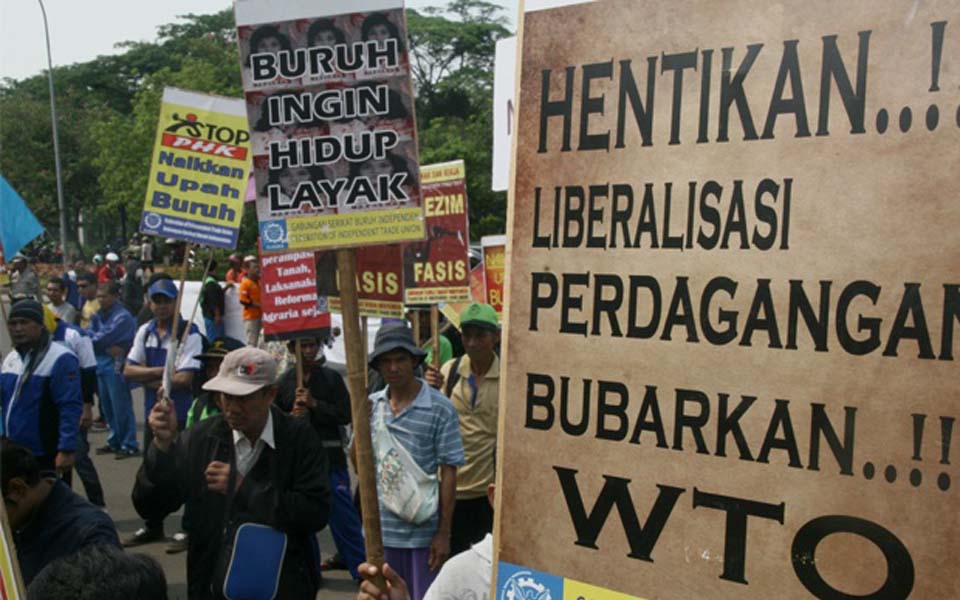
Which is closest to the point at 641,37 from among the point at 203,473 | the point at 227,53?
the point at 203,473

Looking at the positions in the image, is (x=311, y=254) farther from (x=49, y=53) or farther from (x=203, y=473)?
(x=49, y=53)

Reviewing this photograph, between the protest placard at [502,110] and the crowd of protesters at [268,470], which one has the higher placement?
the protest placard at [502,110]

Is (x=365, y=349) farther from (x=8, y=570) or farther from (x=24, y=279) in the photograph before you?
(x=24, y=279)

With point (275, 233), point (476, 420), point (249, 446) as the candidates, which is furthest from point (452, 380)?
point (275, 233)

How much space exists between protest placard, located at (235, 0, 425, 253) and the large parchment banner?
3.73 ft

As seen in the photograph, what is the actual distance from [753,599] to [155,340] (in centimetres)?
737

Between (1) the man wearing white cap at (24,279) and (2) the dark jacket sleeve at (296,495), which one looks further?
(1) the man wearing white cap at (24,279)

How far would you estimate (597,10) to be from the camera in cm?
218

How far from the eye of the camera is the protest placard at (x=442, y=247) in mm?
6980

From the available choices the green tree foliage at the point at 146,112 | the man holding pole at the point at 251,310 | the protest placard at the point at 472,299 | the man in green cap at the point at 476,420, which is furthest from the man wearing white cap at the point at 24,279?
the green tree foliage at the point at 146,112

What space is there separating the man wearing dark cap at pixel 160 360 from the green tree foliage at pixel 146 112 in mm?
25855

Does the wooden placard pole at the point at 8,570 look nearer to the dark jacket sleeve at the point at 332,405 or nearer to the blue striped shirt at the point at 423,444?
the blue striped shirt at the point at 423,444

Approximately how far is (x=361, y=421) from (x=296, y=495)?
0.93 metres

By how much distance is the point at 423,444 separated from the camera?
4859 mm
